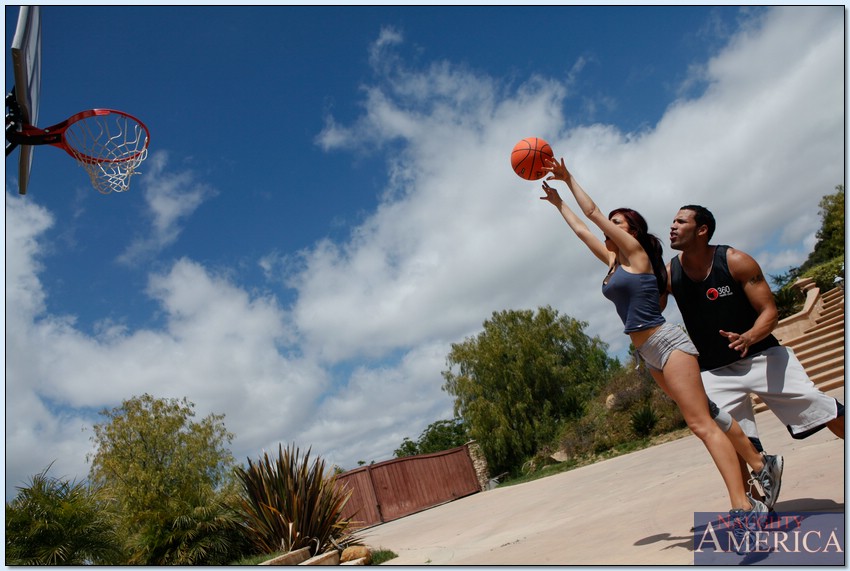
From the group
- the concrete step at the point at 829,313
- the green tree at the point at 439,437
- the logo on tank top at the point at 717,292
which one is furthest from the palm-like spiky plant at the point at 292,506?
the green tree at the point at 439,437

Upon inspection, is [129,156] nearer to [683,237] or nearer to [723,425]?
[683,237]

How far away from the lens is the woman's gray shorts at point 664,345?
3.39 m

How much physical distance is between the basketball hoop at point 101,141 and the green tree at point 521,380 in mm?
20913

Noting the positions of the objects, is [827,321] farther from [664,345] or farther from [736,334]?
[664,345]

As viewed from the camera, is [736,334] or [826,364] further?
[826,364]

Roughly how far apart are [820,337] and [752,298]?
47.6 feet

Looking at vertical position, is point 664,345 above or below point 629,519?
above

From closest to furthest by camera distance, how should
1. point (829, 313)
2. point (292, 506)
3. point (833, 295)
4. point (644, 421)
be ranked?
point (292, 506) → point (829, 313) → point (644, 421) → point (833, 295)

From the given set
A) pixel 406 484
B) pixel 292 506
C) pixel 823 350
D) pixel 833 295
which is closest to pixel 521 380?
pixel 406 484

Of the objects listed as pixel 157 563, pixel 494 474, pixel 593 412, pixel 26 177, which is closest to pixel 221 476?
pixel 494 474

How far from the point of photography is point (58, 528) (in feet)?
23.1

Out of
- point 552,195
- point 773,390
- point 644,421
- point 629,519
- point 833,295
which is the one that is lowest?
point 629,519

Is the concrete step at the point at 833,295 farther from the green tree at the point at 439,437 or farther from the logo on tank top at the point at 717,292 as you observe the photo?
the green tree at the point at 439,437

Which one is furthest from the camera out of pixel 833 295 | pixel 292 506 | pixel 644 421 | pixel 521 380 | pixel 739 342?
pixel 521 380
